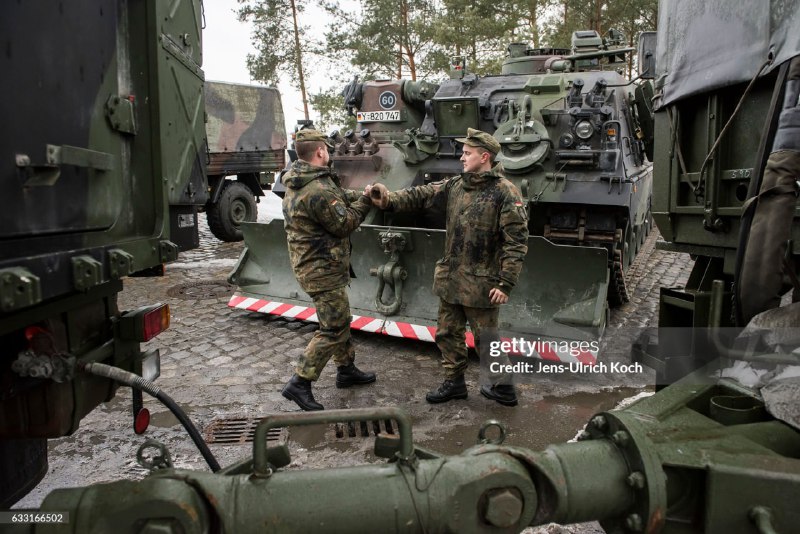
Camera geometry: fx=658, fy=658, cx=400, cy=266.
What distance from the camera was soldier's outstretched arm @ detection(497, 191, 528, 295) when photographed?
13.2ft

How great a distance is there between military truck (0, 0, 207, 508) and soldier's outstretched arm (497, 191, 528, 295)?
6.53 feet

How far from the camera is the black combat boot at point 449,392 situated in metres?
4.41

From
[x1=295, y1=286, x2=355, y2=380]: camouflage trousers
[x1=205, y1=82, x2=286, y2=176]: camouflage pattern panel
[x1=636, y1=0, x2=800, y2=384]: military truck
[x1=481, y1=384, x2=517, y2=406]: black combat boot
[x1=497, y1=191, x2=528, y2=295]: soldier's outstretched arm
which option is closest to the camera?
[x1=636, y1=0, x2=800, y2=384]: military truck

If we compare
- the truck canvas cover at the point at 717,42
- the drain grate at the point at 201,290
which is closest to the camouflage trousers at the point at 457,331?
the truck canvas cover at the point at 717,42

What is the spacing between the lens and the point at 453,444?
12.6ft

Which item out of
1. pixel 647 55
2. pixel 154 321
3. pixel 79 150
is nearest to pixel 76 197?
pixel 79 150

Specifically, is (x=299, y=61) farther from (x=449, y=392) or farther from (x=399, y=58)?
(x=449, y=392)

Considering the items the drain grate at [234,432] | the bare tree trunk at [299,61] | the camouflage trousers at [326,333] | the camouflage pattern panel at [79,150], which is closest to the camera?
the camouflage pattern panel at [79,150]

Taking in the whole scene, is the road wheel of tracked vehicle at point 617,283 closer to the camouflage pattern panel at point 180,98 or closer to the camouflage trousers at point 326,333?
the camouflage trousers at point 326,333

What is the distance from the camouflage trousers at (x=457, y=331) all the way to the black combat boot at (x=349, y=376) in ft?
2.29

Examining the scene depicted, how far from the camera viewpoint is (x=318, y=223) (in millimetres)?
4277

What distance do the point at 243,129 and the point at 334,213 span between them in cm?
997

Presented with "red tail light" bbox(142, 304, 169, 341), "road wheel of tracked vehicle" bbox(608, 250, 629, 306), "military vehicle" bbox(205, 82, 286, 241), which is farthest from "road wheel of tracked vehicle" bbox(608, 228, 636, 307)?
"military vehicle" bbox(205, 82, 286, 241)

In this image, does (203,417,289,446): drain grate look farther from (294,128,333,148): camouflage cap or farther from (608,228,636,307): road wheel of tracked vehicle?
(608,228,636,307): road wheel of tracked vehicle
